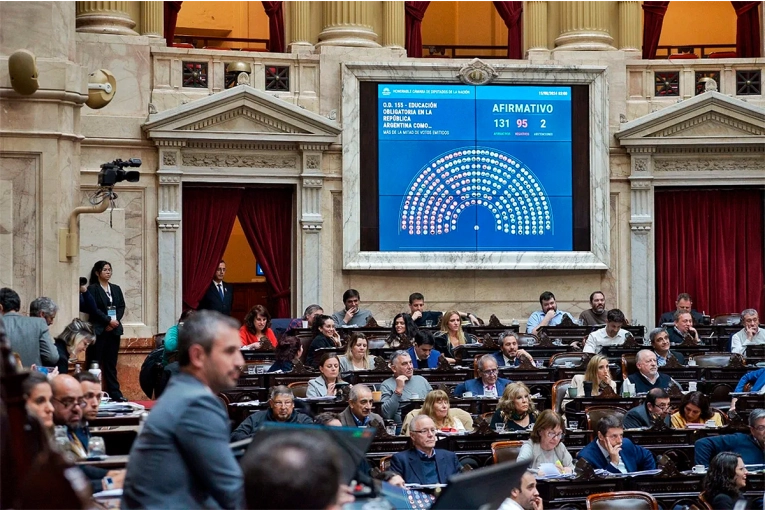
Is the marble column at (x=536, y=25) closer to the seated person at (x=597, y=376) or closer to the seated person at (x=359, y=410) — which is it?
the seated person at (x=597, y=376)

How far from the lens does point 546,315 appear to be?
15.3m

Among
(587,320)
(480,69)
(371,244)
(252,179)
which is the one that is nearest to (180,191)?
(252,179)

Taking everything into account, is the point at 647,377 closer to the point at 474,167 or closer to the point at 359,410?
the point at 359,410

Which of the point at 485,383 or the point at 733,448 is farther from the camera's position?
the point at 485,383

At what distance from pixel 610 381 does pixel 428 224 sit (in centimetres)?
607

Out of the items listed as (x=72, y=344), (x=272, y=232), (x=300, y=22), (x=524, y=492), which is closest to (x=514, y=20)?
(x=300, y=22)

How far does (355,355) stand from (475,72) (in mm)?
6031

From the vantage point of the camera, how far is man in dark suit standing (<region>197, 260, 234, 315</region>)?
15.6 m

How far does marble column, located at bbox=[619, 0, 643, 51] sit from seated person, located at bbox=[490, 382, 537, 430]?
935 cm

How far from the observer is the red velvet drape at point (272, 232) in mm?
16375

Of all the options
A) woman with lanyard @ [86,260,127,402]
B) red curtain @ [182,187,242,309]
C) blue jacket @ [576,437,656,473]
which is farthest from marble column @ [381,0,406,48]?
blue jacket @ [576,437,656,473]

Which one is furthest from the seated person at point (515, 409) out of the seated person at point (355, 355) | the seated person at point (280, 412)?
the seated person at point (355, 355)

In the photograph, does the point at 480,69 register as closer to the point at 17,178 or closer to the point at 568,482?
the point at 17,178

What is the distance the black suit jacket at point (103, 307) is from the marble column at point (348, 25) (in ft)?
14.8
